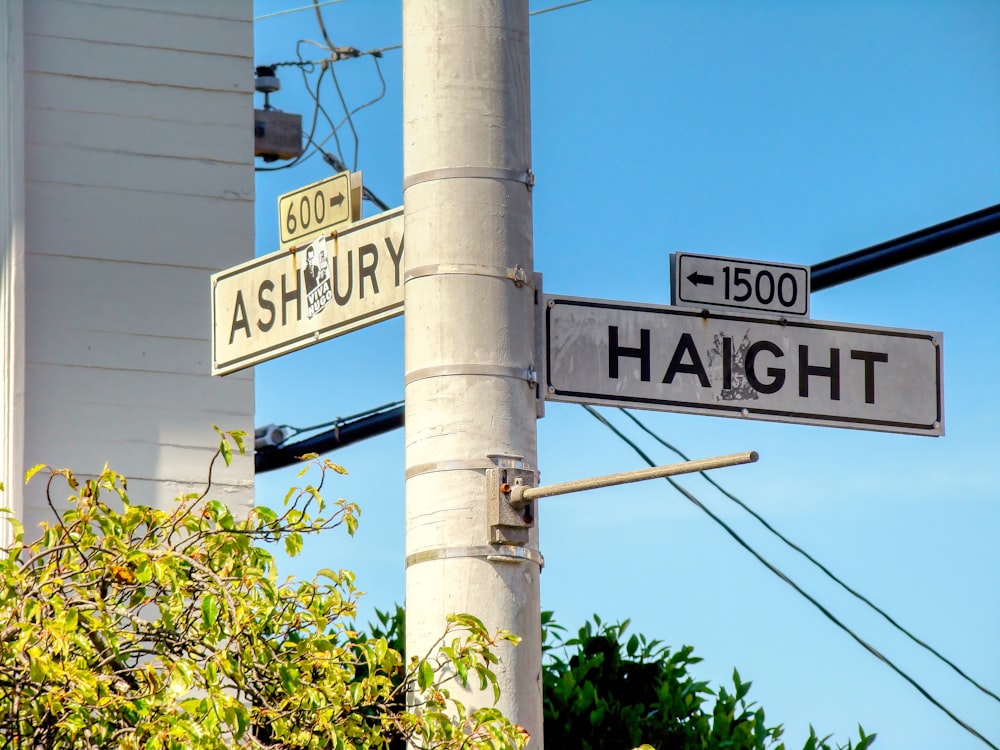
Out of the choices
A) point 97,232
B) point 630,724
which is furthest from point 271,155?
point 630,724

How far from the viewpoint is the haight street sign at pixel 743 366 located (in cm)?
446

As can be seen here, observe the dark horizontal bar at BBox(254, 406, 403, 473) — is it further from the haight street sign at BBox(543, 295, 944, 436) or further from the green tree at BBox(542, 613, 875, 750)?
the haight street sign at BBox(543, 295, 944, 436)

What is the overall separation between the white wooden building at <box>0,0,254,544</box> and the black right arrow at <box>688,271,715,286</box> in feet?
13.3

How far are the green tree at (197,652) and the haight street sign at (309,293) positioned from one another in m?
0.41

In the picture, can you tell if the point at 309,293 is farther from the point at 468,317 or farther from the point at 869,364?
the point at 869,364

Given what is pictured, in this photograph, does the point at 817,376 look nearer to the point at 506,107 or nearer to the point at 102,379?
the point at 506,107

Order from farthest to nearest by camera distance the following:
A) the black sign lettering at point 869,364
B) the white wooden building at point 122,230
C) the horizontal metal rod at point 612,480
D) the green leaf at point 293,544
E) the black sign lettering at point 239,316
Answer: the white wooden building at point 122,230 → the black sign lettering at point 239,316 → the black sign lettering at point 869,364 → the green leaf at point 293,544 → the horizontal metal rod at point 612,480

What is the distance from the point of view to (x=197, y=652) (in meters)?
4.36

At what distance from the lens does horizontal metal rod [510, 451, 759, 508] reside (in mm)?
3799

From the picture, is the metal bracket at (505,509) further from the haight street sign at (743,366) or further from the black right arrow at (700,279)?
the black right arrow at (700,279)

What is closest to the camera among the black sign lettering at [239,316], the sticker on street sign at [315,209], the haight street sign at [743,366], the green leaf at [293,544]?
the haight street sign at [743,366]

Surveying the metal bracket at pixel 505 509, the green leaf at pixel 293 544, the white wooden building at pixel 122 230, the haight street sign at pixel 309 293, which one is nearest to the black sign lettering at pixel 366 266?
the haight street sign at pixel 309 293

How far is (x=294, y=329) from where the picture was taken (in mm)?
4805

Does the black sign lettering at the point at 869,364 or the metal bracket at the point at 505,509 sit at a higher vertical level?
the black sign lettering at the point at 869,364
